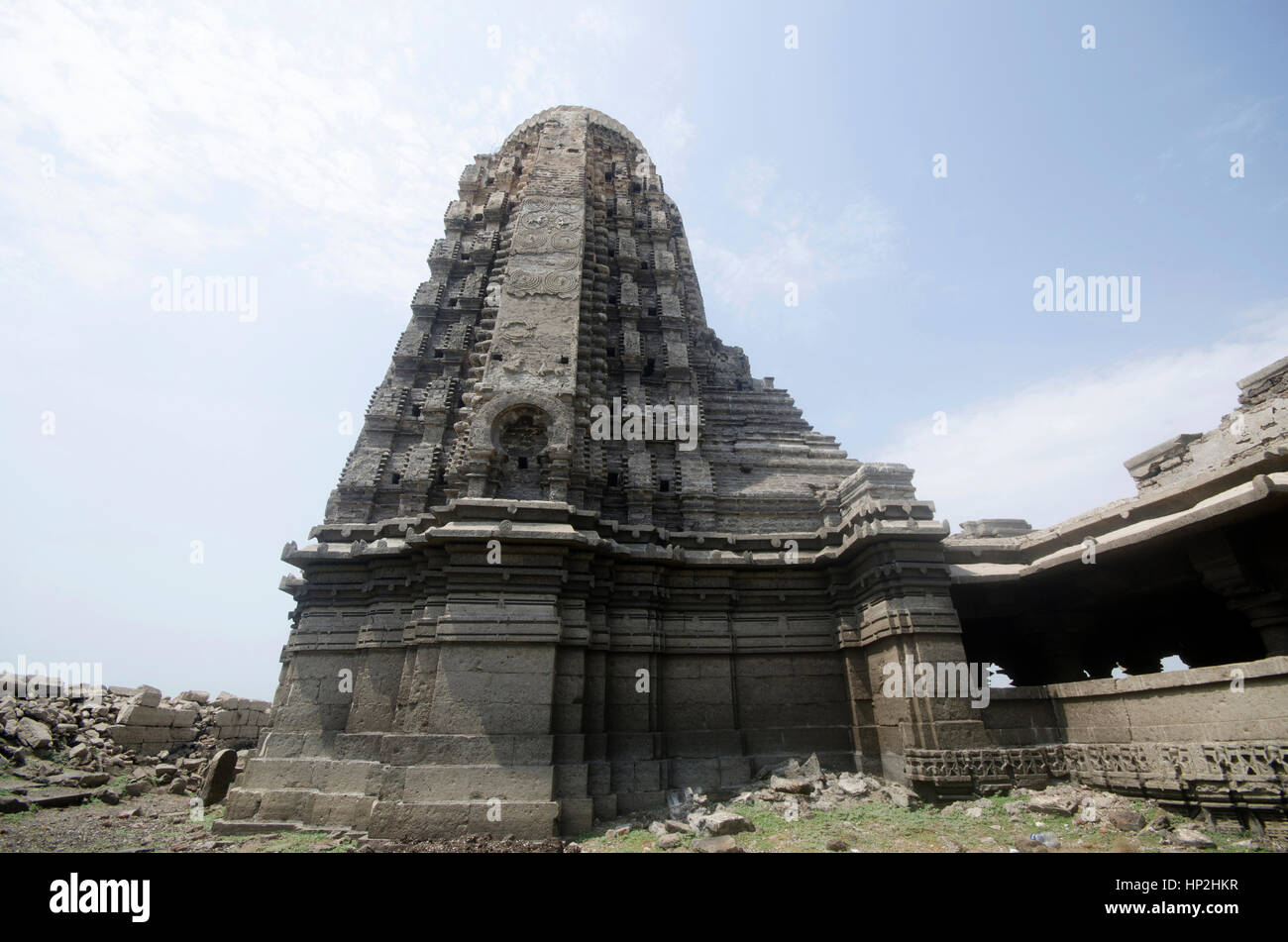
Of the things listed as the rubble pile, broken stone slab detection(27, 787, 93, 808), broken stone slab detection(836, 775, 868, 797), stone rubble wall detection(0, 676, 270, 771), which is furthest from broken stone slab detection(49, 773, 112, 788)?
broken stone slab detection(836, 775, 868, 797)

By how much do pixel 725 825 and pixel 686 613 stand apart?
434 cm

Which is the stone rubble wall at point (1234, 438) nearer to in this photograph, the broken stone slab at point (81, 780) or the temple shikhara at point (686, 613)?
the temple shikhara at point (686, 613)

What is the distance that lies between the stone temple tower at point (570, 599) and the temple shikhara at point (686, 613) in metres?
0.05

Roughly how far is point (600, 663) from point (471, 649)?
233 cm

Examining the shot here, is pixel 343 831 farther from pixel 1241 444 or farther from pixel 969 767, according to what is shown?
pixel 1241 444

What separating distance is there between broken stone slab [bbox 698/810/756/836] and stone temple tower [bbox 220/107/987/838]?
196 centimetres

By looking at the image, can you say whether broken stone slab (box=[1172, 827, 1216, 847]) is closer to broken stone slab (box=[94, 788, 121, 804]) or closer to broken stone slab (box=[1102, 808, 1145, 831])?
broken stone slab (box=[1102, 808, 1145, 831])

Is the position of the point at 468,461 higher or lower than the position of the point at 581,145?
lower

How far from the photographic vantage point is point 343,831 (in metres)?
9.32

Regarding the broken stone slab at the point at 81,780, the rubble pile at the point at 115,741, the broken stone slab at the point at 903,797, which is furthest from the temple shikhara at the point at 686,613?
the broken stone slab at the point at 81,780

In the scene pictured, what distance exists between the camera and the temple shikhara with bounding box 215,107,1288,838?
852 cm

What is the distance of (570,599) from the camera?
34.6 ft
